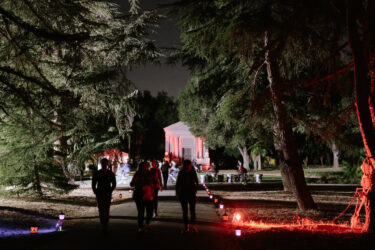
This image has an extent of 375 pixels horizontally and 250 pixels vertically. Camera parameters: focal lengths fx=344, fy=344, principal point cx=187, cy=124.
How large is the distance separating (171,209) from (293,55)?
660cm

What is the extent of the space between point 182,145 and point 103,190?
176ft

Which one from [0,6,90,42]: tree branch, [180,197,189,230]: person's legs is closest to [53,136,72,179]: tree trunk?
[0,6,90,42]: tree branch

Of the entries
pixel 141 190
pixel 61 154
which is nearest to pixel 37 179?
pixel 61 154

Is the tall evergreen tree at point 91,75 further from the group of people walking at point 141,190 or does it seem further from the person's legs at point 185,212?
the person's legs at point 185,212

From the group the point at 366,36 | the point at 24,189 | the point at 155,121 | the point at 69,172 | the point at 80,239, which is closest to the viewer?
the point at 80,239

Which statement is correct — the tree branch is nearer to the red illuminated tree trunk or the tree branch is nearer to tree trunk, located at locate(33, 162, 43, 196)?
the red illuminated tree trunk

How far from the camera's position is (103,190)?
26.2 ft

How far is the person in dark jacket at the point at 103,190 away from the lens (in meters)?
7.95

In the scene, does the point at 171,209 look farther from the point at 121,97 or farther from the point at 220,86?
the point at 220,86

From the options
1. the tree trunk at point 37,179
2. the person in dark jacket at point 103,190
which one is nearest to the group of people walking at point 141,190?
the person in dark jacket at point 103,190

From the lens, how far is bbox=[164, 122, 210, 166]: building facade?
60.3 metres

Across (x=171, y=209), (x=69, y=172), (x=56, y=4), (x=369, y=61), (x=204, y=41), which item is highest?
(x=56, y=4)

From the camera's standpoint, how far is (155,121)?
8806cm

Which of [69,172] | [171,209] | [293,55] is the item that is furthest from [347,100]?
[69,172]
